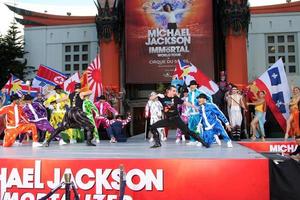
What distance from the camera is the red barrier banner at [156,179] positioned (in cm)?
474

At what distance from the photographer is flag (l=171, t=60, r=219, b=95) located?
35.4 ft

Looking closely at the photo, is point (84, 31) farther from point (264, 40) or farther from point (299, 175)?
point (299, 175)

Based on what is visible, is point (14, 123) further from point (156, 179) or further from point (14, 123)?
point (156, 179)

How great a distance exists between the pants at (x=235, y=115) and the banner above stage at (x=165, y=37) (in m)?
5.32

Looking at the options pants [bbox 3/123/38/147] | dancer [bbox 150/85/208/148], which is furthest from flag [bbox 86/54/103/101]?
dancer [bbox 150/85/208/148]

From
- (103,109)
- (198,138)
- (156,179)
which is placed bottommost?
(156,179)

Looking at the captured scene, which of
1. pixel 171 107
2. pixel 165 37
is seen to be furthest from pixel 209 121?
pixel 165 37

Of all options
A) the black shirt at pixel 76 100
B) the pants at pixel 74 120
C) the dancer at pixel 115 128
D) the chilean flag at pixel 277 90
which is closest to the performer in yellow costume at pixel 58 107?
the black shirt at pixel 76 100

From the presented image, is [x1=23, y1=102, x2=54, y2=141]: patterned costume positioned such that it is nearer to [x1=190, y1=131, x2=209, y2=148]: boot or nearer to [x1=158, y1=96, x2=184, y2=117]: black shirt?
[x1=158, y1=96, x2=184, y2=117]: black shirt

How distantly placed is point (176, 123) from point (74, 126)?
2.28 meters

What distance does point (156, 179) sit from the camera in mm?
4828

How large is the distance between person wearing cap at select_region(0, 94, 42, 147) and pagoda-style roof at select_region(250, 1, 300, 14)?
43.3ft

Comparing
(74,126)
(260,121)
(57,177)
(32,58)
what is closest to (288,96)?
(260,121)

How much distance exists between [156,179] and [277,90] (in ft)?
24.0
